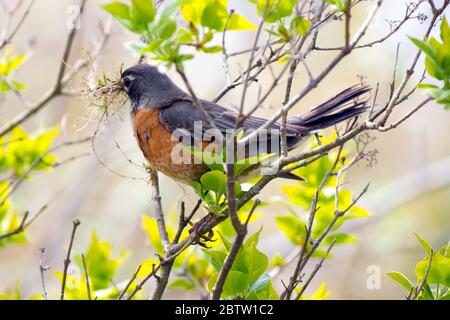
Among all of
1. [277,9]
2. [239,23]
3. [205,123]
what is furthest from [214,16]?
[205,123]

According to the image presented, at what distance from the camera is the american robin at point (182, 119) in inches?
102

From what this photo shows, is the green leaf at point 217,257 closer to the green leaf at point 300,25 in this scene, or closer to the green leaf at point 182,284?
the green leaf at point 182,284

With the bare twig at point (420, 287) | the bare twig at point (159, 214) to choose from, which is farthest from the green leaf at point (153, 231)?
the bare twig at point (420, 287)

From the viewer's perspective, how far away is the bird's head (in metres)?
2.93

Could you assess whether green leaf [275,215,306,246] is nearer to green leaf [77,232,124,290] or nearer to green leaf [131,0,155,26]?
green leaf [77,232,124,290]

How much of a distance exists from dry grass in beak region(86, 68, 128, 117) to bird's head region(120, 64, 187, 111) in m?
0.05

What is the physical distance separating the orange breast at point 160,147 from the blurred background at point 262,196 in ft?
5.05

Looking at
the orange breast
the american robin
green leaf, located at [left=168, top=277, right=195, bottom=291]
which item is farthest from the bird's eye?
green leaf, located at [left=168, top=277, right=195, bottom=291]

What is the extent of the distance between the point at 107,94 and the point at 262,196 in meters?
3.30

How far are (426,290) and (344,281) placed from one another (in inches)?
141

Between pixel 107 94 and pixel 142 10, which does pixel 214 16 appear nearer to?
pixel 142 10

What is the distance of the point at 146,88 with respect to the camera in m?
3.02

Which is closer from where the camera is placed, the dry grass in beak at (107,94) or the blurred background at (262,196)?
the dry grass in beak at (107,94)
